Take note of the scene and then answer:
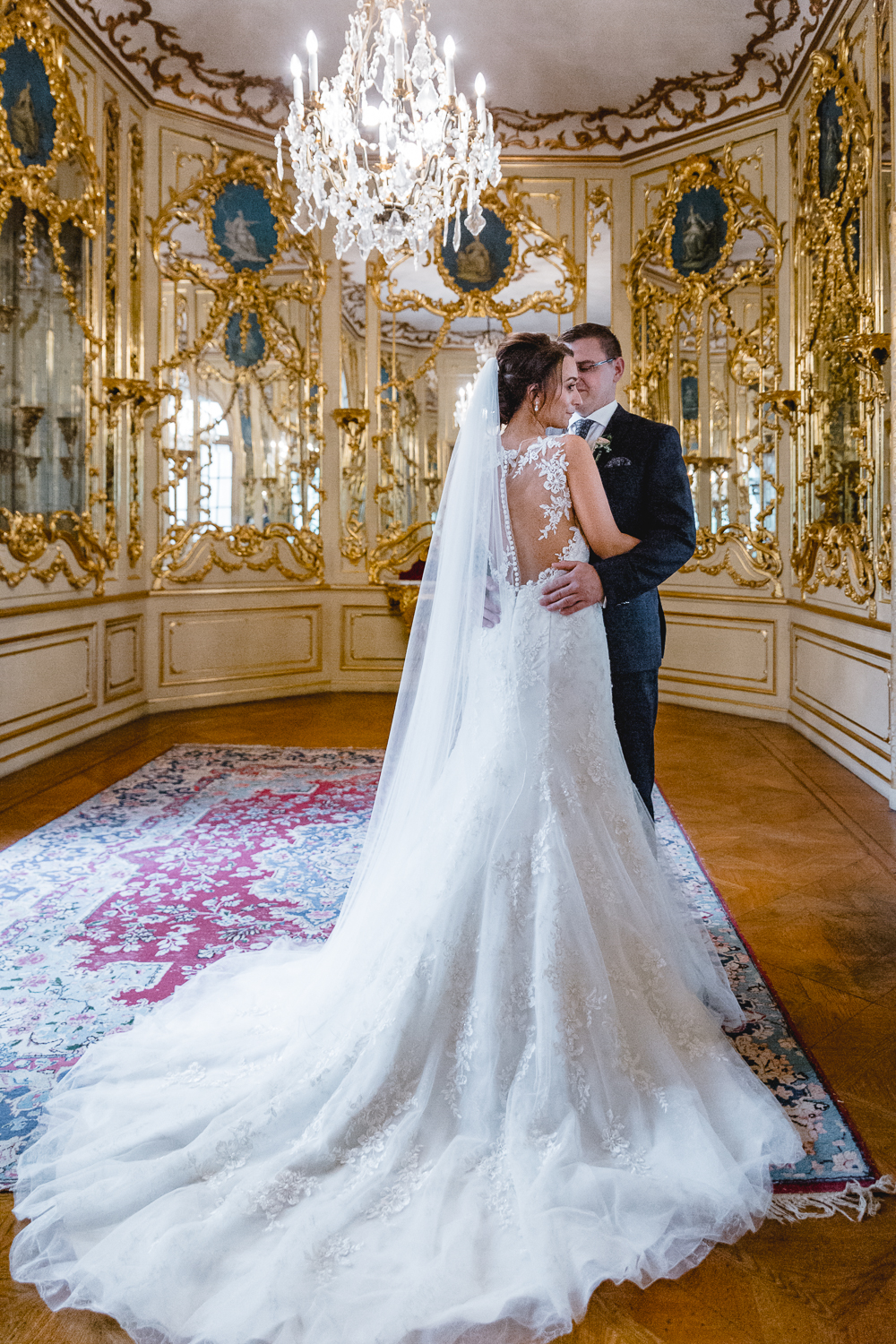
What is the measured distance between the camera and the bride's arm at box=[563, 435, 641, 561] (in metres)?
2.21

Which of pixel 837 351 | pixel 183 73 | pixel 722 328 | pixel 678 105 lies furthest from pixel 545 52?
pixel 837 351

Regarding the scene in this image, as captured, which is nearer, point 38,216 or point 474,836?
point 474,836

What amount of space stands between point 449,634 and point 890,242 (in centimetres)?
354

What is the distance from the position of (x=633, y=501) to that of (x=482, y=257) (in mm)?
5666

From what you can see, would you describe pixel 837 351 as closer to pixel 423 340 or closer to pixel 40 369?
pixel 423 340

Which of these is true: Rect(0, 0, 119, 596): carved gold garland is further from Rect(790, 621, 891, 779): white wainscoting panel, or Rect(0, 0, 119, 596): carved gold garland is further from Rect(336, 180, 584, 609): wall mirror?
Rect(790, 621, 891, 779): white wainscoting panel

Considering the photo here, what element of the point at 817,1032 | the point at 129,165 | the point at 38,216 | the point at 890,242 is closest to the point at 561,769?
the point at 817,1032

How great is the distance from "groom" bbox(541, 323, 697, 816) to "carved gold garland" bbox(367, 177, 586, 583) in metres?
5.12

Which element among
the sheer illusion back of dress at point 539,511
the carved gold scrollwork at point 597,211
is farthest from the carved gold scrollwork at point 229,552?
the sheer illusion back of dress at point 539,511

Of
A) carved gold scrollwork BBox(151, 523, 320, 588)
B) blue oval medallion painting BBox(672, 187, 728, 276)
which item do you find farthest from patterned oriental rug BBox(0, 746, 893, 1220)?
blue oval medallion painting BBox(672, 187, 728, 276)

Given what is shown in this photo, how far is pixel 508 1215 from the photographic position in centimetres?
163

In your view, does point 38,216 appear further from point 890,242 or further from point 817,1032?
point 817,1032

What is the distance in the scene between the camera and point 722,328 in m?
6.99

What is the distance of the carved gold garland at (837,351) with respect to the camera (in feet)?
16.4
